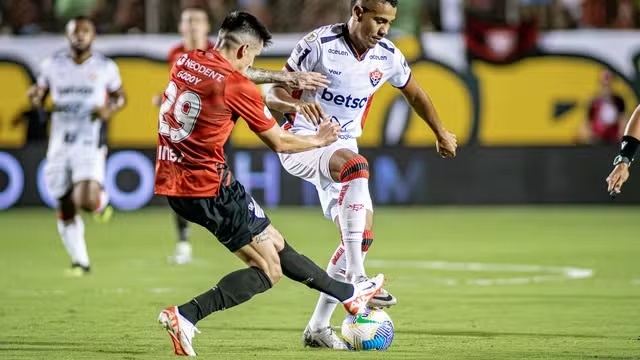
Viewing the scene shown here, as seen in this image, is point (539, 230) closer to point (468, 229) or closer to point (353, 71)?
point (468, 229)

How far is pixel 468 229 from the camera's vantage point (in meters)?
18.1

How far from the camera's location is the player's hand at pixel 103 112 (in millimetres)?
13304

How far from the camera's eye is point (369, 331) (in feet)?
26.1

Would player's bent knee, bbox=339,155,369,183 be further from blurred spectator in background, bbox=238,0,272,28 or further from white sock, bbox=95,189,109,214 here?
blurred spectator in background, bbox=238,0,272,28

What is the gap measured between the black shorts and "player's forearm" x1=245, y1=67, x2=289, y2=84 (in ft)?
2.49

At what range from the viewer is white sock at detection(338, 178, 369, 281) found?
26.4ft

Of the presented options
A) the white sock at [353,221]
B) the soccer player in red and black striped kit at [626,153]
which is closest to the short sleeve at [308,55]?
the white sock at [353,221]

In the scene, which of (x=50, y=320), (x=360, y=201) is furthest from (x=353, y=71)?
(x=50, y=320)

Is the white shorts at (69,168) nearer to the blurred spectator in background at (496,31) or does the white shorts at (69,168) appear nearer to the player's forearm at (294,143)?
the player's forearm at (294,143)

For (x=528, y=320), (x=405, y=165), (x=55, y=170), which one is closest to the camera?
(x=528, y=320)

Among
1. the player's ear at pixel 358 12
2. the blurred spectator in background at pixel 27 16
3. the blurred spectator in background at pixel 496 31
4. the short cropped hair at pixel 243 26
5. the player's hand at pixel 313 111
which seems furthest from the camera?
the blurred spectator in background at pixel 27 16

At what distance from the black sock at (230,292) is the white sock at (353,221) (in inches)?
27.6

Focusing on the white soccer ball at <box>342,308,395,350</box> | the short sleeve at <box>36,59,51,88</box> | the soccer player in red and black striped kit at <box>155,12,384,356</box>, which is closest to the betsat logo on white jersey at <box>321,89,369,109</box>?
the soccer player in red and black striped kit at <box>155,12,384,356</box>

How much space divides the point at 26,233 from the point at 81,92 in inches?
201
